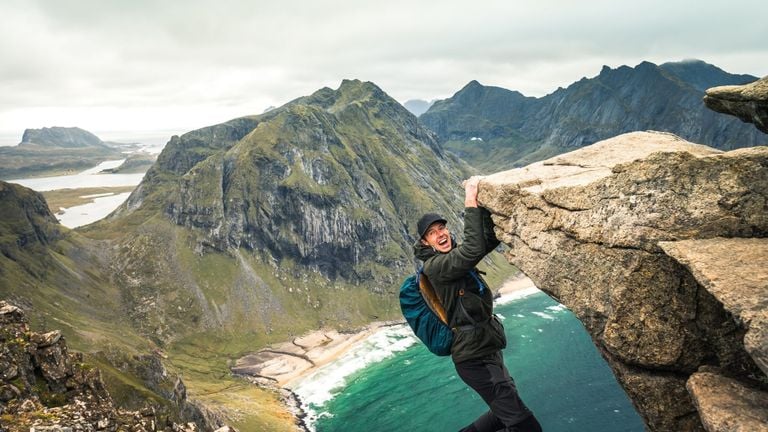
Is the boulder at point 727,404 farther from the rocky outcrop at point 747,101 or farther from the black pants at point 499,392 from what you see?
the rocky outcrop at point 747,101

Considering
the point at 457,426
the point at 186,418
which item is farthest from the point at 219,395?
the point at 457,426

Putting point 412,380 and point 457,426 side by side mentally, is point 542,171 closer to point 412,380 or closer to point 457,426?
point 457,426

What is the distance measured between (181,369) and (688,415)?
669 feet

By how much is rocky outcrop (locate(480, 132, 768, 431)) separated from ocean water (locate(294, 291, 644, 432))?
370 ft

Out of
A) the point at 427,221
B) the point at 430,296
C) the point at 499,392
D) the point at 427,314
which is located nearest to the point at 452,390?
the point at 499,392

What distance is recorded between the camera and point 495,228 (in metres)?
15.1

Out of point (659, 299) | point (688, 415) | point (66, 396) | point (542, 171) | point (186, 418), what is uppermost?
point (542, 171)

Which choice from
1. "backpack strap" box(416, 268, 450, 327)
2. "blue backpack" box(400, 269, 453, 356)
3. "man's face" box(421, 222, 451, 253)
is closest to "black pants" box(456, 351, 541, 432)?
"blue backpack" box(400, 269, 453, 356)

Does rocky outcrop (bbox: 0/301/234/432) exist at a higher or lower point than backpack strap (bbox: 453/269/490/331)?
lower

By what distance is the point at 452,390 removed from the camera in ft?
479

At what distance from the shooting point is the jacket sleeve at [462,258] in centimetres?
1050

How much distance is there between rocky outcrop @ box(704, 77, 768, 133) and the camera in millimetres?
11055

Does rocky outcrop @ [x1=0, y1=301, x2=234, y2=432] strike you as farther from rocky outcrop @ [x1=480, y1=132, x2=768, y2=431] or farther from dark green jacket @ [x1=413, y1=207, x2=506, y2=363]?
rocky outcrop @ [x1=480, y1=132, x2=768, y2=431]

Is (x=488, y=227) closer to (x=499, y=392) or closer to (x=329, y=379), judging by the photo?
(x=499, y=392)
